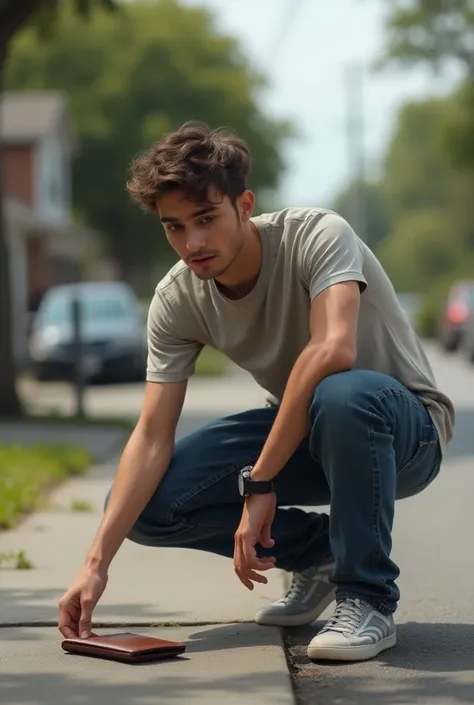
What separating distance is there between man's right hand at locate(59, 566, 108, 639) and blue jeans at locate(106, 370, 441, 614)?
1.08 ft

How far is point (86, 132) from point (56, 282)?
10176mm

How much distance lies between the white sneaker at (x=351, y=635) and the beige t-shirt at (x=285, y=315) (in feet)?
2.16

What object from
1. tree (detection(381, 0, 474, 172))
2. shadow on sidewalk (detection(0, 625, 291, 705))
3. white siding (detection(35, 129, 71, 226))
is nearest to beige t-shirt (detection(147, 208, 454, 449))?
shadow on sidewalk (detection(0, 625, 291, 705))

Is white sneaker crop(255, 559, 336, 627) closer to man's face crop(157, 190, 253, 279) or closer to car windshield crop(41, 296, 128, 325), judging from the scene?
man's face crop(157, 190, 253, 279)

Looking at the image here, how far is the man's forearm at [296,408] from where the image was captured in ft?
15.5

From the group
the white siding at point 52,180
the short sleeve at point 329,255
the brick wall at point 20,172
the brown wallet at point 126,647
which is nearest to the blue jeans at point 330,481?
the short sleeve at point 329,255

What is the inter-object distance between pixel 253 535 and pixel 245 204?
98cm

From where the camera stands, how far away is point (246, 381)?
24.0 metres

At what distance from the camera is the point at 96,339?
929 inches

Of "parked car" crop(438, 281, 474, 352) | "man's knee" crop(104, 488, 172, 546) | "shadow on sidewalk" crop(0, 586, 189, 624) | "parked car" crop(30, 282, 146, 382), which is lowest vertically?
"parked car" crop(438, 281, 474, 352)

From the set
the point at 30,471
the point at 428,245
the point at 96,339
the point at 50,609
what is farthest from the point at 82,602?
the point at 428,245

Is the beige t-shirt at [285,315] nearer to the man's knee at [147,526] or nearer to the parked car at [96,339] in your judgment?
the man's knee at [147,526]

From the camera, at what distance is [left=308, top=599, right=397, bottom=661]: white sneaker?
4.75 metres

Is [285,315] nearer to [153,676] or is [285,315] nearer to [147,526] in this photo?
[147,526]
